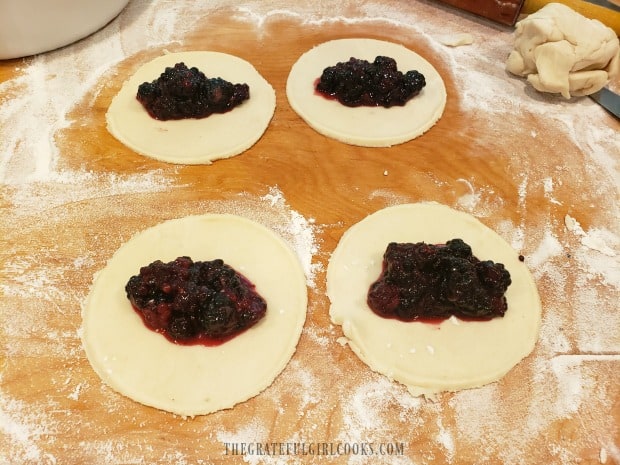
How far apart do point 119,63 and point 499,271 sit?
7.96ft

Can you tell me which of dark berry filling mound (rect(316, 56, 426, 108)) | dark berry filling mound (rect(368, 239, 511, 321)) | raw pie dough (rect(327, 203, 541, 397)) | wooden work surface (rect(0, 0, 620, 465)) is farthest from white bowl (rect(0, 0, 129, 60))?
dark berry filling mound (rect(368, 239, 511, 321))

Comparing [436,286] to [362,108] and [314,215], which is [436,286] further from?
[362,108]

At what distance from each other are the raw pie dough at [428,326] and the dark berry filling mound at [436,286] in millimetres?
50

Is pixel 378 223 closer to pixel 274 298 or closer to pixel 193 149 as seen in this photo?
pixel 274 298

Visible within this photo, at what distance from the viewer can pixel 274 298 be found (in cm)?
208

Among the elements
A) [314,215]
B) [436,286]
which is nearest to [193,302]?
[314,215]

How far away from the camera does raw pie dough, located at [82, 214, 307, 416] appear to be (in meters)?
1.87

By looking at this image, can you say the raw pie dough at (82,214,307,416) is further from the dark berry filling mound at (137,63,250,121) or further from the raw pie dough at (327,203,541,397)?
the dark berry filling mound at (137,63,250,121)

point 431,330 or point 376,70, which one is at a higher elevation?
point 376,70

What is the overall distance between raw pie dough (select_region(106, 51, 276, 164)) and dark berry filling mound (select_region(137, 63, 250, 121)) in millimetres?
41

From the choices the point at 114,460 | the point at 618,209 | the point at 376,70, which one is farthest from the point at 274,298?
the point at 618,209

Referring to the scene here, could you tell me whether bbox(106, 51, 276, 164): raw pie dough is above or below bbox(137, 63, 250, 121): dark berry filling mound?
below

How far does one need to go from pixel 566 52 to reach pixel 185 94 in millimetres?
2033

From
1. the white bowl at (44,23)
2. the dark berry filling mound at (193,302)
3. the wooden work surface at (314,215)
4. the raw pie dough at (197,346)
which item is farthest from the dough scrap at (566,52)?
the white bowl at (44,23)
